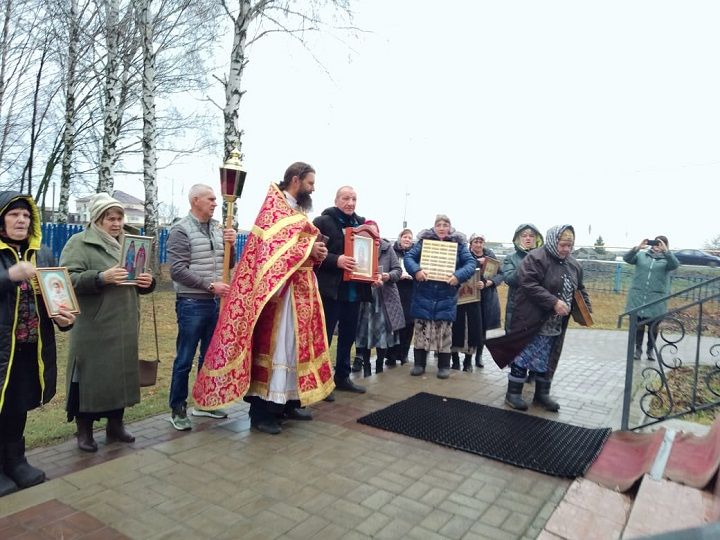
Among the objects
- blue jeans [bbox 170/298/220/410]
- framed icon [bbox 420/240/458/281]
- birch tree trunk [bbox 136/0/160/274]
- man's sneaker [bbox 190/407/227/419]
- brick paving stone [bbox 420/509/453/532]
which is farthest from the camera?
birch tree trunk [bbox 136/0/160/274]

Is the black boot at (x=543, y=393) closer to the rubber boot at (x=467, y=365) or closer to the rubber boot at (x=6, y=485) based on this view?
the rubber boot at (x=467, y=365)

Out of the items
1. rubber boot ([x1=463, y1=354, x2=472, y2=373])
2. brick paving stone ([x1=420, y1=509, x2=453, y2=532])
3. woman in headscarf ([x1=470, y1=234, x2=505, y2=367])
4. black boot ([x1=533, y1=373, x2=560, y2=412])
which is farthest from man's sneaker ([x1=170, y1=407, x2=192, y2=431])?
woman in headscarf ([x1=470, y1=234, x2=505, y2=367])

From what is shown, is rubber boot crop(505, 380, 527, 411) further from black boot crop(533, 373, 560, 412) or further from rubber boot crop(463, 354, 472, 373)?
rubber boot crop(463, 354, 472, 373)

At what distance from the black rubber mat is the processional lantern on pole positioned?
190 centimetres

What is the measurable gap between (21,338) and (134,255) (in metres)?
0.92

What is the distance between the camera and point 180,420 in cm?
454

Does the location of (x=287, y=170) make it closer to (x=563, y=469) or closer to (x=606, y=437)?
(x=563, y=469)

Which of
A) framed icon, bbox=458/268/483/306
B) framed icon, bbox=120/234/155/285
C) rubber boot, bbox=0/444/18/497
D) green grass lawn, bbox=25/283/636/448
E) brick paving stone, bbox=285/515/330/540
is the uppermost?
framed icon, bbox=120/234/155/285

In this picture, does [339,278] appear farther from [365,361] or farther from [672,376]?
[672,376]

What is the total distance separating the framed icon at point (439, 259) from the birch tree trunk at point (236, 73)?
604 cm

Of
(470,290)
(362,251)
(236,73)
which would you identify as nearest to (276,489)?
(362,251)

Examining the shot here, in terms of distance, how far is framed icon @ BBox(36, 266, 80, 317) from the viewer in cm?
326

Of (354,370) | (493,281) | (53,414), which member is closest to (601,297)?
(493,281)

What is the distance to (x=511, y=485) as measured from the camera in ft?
12.1
